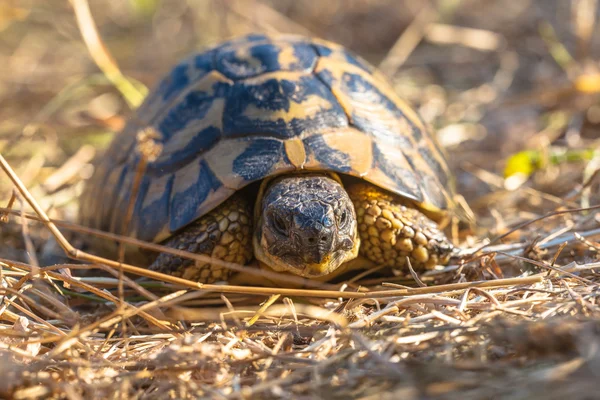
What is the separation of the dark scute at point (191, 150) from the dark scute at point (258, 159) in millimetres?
228

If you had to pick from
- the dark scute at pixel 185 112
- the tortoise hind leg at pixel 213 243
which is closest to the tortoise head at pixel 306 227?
the tortoise hind leg at pixel 213 243

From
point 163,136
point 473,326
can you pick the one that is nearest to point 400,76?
point 163,136

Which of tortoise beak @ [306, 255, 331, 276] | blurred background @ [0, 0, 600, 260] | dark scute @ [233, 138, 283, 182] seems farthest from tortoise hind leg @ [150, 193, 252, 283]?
blurred background @ [0, 0, 600, 260]

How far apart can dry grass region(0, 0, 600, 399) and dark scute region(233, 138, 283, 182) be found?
1.79 ft

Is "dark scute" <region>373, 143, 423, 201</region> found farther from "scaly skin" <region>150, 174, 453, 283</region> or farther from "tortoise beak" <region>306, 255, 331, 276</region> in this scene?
"tortoise beak" <region>306, 255, 331, 276</region>

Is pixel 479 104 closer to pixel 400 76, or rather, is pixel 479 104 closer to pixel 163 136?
pixel 400 76

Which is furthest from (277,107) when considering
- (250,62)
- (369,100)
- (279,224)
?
(279,224)

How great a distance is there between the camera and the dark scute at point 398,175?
9.85 ft

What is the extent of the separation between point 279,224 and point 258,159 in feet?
1.18

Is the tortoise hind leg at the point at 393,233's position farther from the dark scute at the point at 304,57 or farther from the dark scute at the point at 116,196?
the dark scute at the point at 116,196

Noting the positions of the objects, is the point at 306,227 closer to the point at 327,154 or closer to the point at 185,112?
the point at 327,154

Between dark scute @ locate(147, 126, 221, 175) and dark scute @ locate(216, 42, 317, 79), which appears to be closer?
dark scute @ locate(147, 126, 221, 175)

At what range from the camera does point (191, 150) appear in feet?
10.3

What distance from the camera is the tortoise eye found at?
8.87 ft
